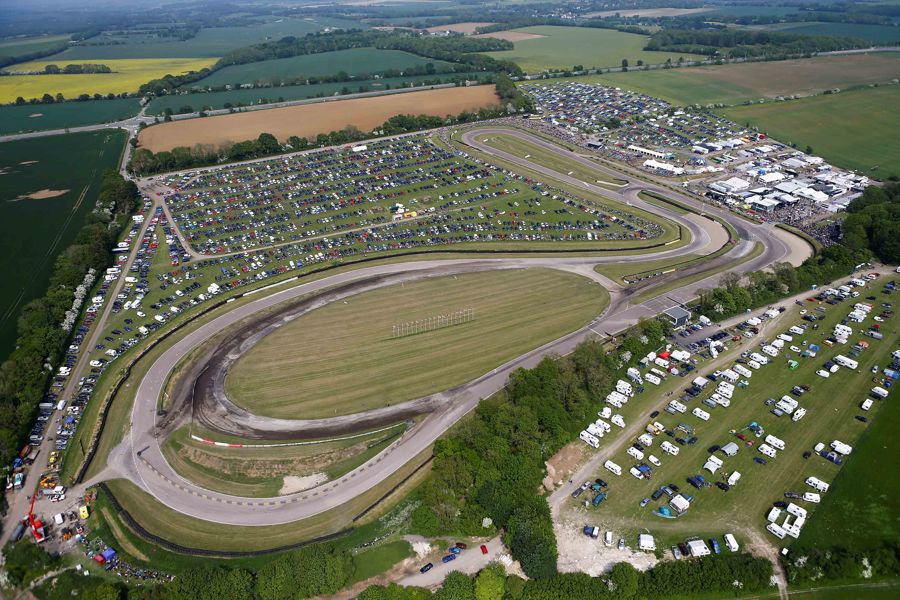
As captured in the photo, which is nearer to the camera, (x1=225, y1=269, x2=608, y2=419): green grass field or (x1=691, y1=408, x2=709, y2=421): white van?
(x1=691, y1=408, x2=709, y2=421): white van

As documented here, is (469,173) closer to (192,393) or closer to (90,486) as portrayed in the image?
(192,393)

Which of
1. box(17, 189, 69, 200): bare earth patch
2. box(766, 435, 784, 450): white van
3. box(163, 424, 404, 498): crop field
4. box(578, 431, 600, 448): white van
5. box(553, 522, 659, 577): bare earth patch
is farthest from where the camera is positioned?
box(17, 189, 69, 200): bare earth patch

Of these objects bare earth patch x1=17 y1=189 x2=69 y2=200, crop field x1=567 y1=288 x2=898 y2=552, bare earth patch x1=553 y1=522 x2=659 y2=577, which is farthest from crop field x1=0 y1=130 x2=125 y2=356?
crop field x1=567 y1=288 x2=898 y2=552

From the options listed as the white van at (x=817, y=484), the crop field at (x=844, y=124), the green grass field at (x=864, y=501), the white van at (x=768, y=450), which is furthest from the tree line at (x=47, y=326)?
the crop field at (x=844, y=124)

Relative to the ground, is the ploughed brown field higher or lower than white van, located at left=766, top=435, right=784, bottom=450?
higher

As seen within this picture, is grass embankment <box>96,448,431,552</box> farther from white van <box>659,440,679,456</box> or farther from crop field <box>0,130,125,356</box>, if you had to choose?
crop field <box>0,130,125,356</box>

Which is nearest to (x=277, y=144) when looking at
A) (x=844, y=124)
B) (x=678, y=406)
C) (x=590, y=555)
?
(x=678, y=406)
